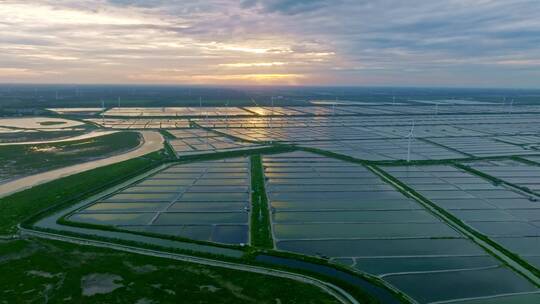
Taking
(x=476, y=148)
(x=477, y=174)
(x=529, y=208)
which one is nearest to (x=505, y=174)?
(x=477, y=174)

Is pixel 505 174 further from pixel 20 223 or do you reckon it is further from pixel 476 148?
pixel 20 223

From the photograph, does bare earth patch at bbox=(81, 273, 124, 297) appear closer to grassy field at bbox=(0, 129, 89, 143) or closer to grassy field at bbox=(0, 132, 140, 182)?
grassy field at bbox=(0, 132, 140, 182)

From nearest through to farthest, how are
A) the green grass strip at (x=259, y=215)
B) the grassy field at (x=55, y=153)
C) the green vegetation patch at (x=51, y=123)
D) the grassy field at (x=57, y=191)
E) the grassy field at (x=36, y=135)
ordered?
the green grass strip at (x=259, y=215), the grassy field at (x=57, y=191), the grassy field at (x=55, y=153), the grassy field at (x=36, y=135), the green vegetation patch at (x=51, y=123)

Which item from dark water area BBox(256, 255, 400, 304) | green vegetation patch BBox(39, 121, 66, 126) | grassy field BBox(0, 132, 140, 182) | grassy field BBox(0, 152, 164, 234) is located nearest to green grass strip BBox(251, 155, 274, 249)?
dark water area BBox(256, 255, 400, 304)

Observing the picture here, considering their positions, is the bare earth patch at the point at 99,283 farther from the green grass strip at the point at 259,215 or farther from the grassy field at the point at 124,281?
the green grass strip at the point at 259,215

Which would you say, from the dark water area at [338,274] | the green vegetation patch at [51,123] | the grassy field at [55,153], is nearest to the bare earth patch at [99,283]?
the dark water area at [338,274]

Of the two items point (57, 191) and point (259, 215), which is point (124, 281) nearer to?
point (259, 215)
